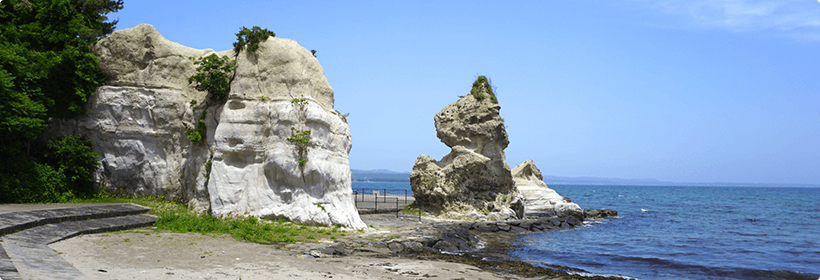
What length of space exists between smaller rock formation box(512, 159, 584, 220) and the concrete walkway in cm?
2808

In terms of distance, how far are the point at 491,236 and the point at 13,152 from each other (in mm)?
21040

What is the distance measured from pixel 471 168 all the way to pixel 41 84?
2297 centimetres

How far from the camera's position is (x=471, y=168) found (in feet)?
111

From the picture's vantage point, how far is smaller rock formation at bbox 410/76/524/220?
1328 inches

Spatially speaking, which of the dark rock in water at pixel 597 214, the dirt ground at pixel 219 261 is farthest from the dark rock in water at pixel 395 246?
the dark rock in water at pixel 597 214

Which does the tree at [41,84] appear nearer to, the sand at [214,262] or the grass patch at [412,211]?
the sand at [214,262]

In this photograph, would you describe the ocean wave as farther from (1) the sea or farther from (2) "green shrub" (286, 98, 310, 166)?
(2) "green shrub" (286, 98, 310, 166)

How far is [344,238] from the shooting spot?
19.2 meters

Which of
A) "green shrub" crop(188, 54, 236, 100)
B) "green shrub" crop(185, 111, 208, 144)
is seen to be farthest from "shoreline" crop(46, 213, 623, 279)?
"green shrub" crop(188, 54, 236, 100)

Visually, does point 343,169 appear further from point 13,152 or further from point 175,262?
point 13,152

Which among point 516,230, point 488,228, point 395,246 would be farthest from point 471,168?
point 395,246

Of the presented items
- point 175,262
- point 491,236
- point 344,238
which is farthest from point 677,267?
point 175,262

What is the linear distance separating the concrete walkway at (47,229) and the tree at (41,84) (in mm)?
1941

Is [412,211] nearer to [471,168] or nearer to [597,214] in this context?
[471,168]
